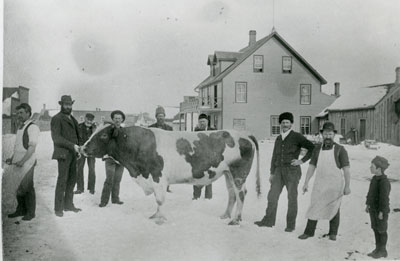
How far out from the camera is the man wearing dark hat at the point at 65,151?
3.01m

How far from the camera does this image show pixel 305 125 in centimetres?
341

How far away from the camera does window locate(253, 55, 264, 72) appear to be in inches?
139

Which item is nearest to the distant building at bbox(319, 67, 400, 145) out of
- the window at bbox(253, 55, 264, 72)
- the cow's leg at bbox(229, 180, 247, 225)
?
the window at bbox(253, 55, 264, 72)

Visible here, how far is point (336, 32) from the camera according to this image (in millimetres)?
3881

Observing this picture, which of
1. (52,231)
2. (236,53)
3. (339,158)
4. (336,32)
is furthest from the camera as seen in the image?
(336,32)

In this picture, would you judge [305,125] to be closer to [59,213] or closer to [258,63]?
[258,63]

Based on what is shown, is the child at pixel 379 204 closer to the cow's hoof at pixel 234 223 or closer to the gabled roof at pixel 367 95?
the gabled roof at pixel 367 95

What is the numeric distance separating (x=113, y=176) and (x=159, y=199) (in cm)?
48

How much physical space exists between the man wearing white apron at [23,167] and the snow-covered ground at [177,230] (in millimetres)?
59

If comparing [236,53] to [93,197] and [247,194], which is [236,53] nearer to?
[247,194]

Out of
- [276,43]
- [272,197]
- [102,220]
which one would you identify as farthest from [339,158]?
[102,220]

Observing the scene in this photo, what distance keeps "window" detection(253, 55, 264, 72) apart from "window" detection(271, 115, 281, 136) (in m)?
0.51

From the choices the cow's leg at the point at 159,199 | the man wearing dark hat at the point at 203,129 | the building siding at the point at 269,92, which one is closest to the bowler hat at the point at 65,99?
the cow's leg at the point at 159,199

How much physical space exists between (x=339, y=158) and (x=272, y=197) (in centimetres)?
73
